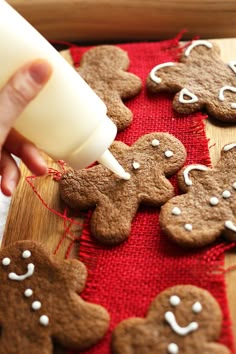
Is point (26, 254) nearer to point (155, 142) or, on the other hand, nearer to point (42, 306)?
point (42, 306)

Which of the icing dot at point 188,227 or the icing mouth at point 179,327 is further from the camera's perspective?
the icing dot at point 188,227

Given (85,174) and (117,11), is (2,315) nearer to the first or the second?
(85,174)

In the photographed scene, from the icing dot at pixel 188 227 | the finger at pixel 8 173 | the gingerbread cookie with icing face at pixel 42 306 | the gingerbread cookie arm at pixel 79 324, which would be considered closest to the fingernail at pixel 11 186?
the finger at pixel 8 173

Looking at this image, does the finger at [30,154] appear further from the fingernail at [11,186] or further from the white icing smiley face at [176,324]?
the white icing smiley face at [176,324]

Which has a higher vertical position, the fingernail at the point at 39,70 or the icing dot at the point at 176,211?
the fingernail at the point at 39,70

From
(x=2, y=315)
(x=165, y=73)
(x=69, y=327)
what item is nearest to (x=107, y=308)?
(x=69, y=327)

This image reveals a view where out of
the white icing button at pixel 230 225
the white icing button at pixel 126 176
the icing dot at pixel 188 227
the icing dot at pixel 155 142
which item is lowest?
the white icing button at pixel 230 225
